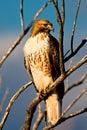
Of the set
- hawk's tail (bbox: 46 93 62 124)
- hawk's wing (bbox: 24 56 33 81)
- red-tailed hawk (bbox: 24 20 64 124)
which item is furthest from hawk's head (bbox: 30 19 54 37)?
hawk's tail (bbox: 46 93 62 124)

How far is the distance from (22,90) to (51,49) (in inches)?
67.7

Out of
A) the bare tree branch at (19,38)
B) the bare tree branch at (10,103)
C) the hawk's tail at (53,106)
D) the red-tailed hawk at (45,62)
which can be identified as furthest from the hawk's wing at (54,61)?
the bare tree branch at (19,38)

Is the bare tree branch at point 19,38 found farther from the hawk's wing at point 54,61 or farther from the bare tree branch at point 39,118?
the hawk's wing at point 54,61

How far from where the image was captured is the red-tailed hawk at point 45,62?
23.9ft

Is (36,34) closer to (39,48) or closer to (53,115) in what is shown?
(39,48)

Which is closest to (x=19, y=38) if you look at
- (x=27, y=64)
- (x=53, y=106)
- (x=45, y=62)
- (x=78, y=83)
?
(x=78, y=83)

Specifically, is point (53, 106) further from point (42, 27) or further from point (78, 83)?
point (78, 83)

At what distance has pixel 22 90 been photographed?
5805 millimetres

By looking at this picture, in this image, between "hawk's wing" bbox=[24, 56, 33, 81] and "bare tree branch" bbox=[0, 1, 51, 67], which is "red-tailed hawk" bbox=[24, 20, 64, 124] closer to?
"hawk's wing" bbox=[24, 56, 33, 81]

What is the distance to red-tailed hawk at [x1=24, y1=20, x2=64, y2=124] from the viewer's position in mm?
7270

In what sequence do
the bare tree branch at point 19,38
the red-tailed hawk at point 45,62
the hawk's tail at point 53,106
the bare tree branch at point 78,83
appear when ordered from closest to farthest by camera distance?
1. the bare tree branch at point 19,38
2. the bare tree branch at point 78,83
3. the red-tailed hawk at point 45,62
4. the hawk's tail at point 53,106

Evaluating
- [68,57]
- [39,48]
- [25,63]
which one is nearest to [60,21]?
[68,57]

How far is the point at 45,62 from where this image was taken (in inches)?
288

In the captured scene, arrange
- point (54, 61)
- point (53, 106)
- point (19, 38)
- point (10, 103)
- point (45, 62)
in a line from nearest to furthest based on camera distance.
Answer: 1. point (19, 38)
2. point (10, 103)
3. point (45, 62)
4. point (54, 61)
5. point (53, 106)
